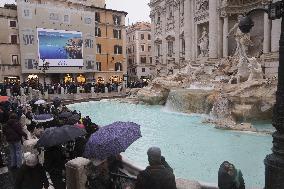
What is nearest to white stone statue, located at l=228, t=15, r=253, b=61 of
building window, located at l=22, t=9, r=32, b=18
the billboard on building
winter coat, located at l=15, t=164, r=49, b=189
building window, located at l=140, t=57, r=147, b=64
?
the billboard on building

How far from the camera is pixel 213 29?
32844 mm

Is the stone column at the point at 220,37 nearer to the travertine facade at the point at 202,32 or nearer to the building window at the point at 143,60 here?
the travertine facade at the point at 202,32

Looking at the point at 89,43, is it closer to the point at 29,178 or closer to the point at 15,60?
the point at 15,60

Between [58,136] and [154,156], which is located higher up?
[154,156]

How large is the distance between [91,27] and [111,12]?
5.14 meters

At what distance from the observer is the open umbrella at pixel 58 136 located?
639 centimetres

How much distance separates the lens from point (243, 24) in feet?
16.9

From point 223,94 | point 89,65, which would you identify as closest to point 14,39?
point 89,65

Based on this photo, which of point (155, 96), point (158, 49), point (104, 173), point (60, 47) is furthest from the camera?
point (158, 49)

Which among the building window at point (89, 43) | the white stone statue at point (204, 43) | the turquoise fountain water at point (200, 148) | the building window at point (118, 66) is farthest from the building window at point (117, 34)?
the turquoise fountain water at point (200, 148)

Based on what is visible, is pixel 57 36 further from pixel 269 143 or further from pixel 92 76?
pixel 269 143

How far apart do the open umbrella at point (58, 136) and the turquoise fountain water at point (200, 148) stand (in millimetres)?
2364

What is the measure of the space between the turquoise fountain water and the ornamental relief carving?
1835cm

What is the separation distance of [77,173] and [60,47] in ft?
123
